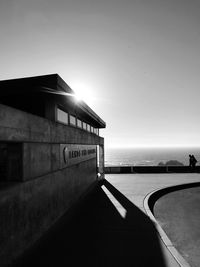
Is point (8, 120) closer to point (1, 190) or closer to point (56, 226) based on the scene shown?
point (1, 190)

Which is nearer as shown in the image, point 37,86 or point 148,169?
point 37,86

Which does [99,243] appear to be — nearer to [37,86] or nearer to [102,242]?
[102,242]

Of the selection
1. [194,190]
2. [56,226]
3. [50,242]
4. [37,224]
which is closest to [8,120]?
[37,224]

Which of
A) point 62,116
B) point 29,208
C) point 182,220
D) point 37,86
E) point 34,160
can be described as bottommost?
point 182,220

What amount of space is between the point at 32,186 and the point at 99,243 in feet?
9.23

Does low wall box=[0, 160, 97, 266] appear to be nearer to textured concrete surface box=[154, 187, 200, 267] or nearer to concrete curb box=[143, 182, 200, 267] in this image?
concrete curb box=[143, 182, 200, 267]

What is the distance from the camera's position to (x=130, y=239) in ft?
20.5

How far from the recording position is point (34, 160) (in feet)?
18.5

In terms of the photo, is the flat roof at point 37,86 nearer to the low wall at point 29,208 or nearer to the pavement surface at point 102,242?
the low wall at point 29,208

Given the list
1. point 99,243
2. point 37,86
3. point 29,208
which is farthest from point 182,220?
point 37,86

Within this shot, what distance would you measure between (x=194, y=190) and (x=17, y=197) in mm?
13689

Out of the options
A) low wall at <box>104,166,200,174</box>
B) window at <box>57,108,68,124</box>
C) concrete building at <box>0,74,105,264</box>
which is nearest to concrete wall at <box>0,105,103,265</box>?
concrete building at <box>0,74,105,264</box>

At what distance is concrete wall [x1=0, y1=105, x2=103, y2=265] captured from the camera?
14.2ft

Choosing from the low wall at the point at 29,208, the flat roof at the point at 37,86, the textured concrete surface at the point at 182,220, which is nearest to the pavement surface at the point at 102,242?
the low wall at the point at 29,208
